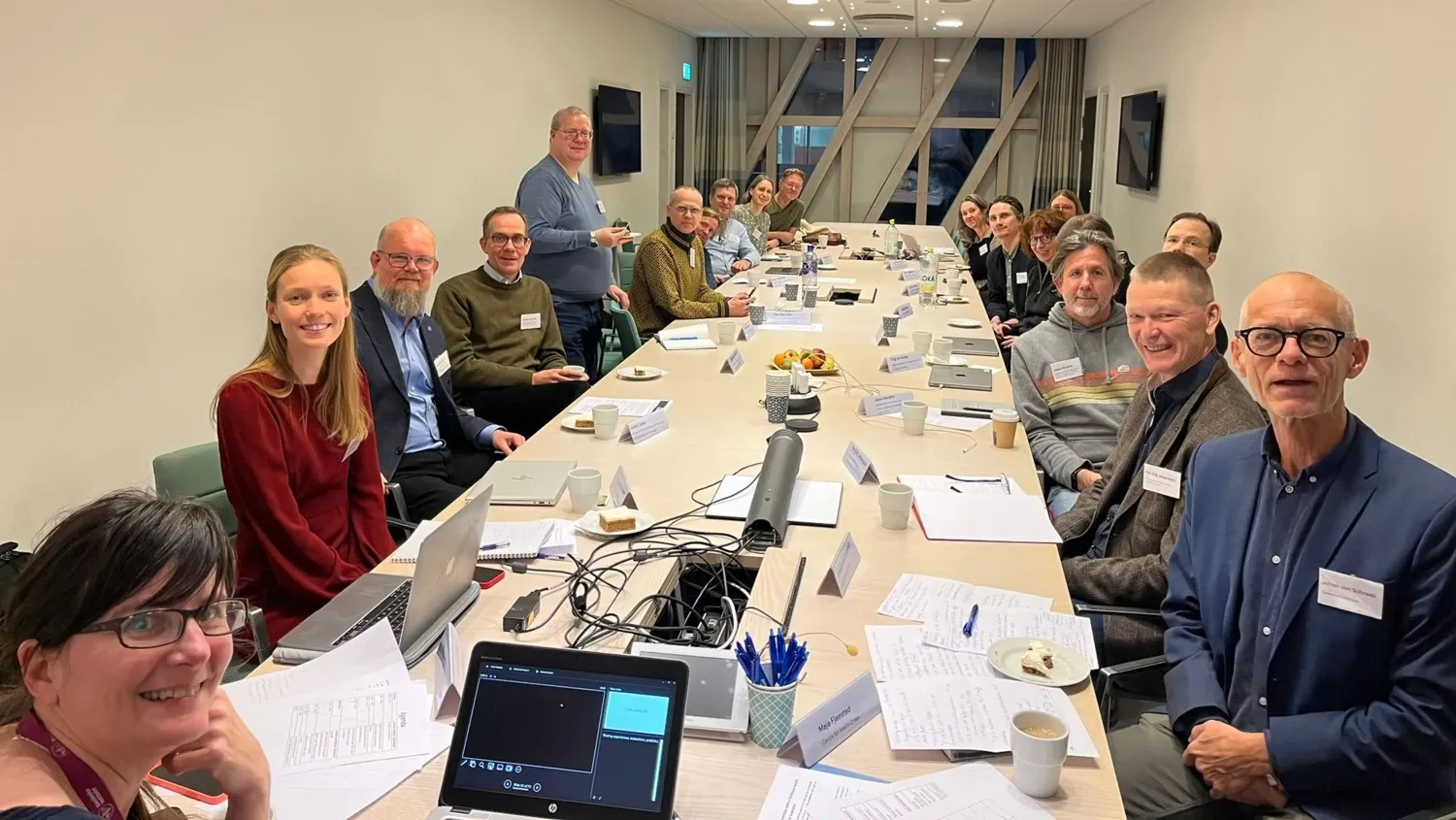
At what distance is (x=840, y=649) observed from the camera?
1.73m

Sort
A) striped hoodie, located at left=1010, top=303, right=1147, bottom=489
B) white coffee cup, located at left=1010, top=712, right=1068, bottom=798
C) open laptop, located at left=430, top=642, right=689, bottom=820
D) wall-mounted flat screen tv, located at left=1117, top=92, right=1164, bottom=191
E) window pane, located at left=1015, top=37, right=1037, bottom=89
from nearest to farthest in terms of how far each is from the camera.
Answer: open laptop, located at left=430, top=642, right=689, bottom=820
white coffee cup, located at left=1010, top=712, right=1068, bottom=798
striped hoodie, located at left=1010, top=303, right=1147, bottom=489
wall-mounted flat screen tv, located at left=1117, top=92, right=1164, bottom=191
window pane, located at left=1015, top=37, right=1037, bottom=89

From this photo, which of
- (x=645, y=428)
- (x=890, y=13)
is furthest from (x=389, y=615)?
(x=890, y=13)

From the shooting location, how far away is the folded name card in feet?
9.64

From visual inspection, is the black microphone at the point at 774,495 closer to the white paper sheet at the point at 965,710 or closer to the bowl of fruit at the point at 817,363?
the white paper sheet at the point at 965,710

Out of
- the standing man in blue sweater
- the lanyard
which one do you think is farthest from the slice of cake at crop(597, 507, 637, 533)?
the standing man in blue sweater

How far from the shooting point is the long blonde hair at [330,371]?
2297 millimetres

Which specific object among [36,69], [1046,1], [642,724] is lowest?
[642,724]

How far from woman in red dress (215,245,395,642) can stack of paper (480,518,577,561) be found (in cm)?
42

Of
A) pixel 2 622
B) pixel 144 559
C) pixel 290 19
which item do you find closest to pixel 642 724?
pixel 144 559

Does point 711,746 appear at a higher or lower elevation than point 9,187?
lower

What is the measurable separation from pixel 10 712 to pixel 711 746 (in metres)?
0.84

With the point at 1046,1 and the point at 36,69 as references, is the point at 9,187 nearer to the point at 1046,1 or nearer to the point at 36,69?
the point at 36,69

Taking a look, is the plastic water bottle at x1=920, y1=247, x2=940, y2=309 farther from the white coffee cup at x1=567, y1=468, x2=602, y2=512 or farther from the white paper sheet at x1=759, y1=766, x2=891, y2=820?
the white paper sheet at x1=759, y1=766, x2=891, y2=820

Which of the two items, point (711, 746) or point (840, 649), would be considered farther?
point (840, 649)
